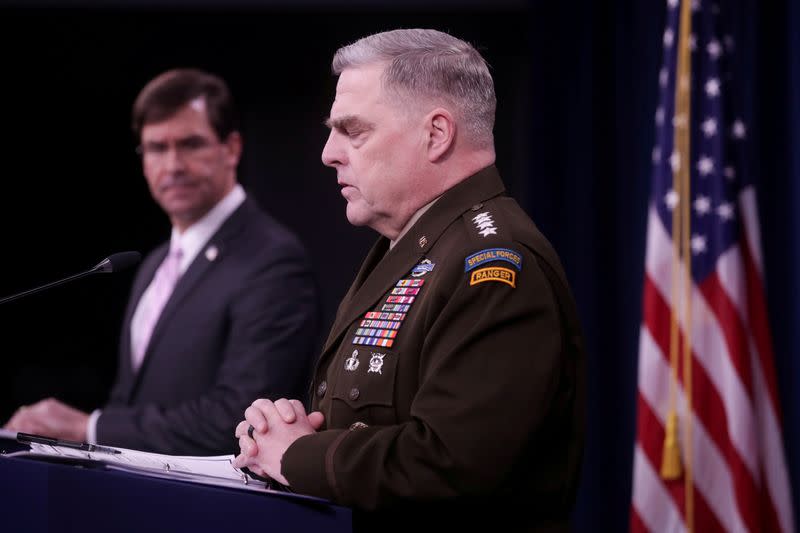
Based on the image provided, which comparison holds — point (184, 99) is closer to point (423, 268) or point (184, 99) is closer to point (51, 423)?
point (51, 423)

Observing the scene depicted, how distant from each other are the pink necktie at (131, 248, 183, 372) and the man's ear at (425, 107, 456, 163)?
155 cm

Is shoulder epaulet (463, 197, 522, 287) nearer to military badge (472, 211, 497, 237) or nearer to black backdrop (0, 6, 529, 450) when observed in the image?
military badge (472, 211, 497, 237)

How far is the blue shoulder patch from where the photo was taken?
3.86 ft

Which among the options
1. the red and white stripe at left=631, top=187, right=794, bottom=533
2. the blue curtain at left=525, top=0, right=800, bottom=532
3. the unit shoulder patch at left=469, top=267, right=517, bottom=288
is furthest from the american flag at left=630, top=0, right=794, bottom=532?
the unit shoulder patch at left=469, top=267, right=517, bottom=288

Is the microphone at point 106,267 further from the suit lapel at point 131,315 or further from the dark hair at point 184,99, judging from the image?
the dark hair at point 184,99

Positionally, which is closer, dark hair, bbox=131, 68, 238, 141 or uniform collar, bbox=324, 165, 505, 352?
uniform collar, bbox=324, 165, 505, 352

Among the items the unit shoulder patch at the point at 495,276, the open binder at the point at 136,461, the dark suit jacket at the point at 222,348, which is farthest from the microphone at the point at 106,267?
the dark suit jacket at the point at 222,348

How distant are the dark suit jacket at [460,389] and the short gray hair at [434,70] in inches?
3.9

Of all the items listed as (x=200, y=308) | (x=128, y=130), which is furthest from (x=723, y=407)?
(x=128, y=130)

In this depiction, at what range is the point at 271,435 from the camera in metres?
1.22

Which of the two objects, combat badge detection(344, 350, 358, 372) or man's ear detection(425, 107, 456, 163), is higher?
man's ear detection(425, 107, 456, 163)

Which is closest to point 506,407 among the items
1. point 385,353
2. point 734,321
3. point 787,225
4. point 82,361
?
point 385,353

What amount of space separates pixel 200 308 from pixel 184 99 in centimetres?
71

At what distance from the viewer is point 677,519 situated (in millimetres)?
2512
